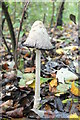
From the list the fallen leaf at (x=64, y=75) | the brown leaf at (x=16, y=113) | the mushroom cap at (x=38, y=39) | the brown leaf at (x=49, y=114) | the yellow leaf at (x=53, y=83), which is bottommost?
the brown leaf at (x=49, y=114)

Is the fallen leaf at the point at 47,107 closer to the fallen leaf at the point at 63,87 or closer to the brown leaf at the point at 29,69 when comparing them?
the fallen leaf at the point at 63,87

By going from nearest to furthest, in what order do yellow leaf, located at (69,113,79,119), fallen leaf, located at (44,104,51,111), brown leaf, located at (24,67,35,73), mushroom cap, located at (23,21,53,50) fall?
1. mushroom cap, located at (23,21,53,50)
2. yellow leaf, located at (69,113,79,119)
3. fallen leaf, located at (44,104,51,111)
4. brown leaf, located at (24,67,35,73)

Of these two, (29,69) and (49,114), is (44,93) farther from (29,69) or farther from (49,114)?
(29,69)

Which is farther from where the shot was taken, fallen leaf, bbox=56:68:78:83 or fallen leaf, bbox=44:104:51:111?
fallen leaf, bbox=56:68:78:83

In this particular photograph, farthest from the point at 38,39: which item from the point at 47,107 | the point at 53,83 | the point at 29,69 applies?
the point at 29,69

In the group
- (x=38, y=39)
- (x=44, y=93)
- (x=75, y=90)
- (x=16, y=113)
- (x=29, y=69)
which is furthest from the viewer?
(x=29, y=69)

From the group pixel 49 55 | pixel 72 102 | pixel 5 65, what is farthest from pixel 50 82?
pixel 49 55

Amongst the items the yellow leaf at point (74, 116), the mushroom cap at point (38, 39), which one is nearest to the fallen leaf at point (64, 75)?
the yellow leaf at point (74, 116)

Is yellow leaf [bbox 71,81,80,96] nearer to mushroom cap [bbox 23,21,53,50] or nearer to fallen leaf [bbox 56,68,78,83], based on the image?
fallen leaf [bbox 56,68,78,83]

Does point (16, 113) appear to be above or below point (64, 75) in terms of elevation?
below

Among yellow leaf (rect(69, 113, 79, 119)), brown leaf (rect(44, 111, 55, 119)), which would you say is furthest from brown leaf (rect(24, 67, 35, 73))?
yellow leaf (rect(69, 113, 79, 119))

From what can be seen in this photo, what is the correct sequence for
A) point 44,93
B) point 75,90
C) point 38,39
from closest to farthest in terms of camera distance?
point 38,39
point 75,90
point 44,93
